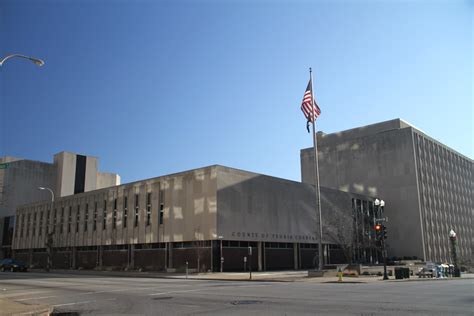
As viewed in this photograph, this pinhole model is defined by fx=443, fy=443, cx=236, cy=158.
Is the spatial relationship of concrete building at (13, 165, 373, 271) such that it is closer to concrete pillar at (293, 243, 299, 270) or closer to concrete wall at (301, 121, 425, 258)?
concrete pillar at (293, 243, 299, 270)

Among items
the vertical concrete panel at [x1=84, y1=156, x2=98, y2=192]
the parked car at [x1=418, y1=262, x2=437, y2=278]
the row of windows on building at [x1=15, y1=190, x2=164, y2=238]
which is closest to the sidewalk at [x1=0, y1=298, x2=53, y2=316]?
the parked car at [x1=418, y1=262, x2=437, y2=278]

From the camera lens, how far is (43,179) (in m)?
106

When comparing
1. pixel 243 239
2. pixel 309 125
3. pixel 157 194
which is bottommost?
pixel 243 239

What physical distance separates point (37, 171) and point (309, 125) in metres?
84.2

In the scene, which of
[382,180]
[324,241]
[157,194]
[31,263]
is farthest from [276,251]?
[31,263]

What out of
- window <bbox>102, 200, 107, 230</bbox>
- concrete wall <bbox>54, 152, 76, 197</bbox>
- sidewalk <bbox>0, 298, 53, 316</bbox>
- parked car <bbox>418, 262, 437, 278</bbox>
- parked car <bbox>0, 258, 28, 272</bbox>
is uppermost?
concrete wall <bbox>54, 152, 76, 197</bbox>

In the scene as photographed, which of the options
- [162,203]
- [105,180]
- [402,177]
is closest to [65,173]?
[105,180]

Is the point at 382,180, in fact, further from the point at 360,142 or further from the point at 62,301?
the point at 62,301

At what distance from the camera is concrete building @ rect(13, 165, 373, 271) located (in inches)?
1949

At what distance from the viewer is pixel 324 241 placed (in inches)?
2474

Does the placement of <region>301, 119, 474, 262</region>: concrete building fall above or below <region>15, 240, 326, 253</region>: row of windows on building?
above

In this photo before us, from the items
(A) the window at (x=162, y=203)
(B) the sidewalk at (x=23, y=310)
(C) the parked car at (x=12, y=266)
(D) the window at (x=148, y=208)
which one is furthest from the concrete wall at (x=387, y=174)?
(B) the sidewalk at (x=23, y=310)

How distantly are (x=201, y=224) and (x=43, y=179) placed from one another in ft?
232

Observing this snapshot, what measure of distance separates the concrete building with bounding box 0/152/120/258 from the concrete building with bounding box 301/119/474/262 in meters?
54.0
